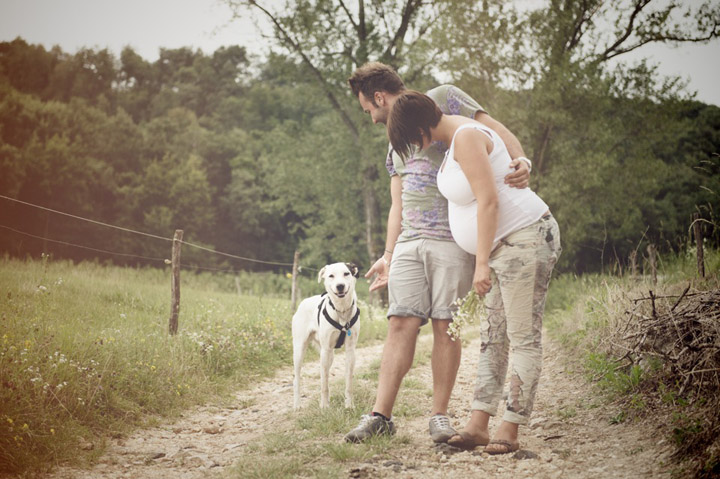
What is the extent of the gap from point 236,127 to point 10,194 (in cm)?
1713

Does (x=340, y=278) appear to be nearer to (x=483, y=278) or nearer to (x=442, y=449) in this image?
(x=442, y=449)

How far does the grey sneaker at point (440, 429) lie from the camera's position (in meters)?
3.48

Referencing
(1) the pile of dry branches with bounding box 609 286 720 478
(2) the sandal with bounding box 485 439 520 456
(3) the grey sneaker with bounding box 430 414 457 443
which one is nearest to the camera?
(1) the pile of dry branches with bounding box 609 286 720 478

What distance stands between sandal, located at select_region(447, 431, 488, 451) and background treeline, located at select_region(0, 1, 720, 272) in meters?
3.80

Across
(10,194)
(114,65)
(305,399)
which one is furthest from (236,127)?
(305,399)

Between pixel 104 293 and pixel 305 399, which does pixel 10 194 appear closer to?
pixel 104 293

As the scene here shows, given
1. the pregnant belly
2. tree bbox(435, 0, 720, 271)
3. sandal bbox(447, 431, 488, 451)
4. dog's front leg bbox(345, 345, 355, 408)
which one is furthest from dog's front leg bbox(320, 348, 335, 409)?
tree bbox(435, 0, 720, 271)

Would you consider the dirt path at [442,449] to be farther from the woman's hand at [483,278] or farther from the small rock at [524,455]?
the woman's hand at [483,278]

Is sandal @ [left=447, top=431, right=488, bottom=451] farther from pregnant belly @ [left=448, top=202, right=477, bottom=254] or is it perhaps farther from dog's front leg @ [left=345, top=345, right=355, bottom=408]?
dog's front leg @ [left=345, top=345, right=355, bottom=408]

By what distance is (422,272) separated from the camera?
12.1 ft

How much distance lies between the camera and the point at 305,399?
579 centimetres

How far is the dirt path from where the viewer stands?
118 inches

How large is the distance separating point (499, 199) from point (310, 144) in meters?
19.8

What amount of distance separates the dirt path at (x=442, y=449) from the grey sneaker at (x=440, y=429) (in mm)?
82
